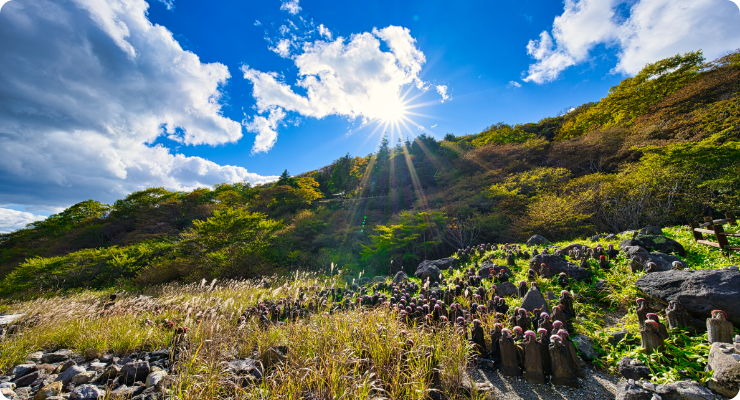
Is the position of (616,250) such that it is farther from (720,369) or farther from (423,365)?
(423,365)

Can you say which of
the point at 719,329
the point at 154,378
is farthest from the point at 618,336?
the point at 154,378

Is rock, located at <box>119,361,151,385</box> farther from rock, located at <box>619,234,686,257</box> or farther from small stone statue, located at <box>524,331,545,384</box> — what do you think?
rock, located at <box>619,234,686,257</box>

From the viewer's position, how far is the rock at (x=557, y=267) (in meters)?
4.30

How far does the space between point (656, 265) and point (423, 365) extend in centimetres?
427

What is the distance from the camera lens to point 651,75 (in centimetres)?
1775

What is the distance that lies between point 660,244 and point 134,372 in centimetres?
890

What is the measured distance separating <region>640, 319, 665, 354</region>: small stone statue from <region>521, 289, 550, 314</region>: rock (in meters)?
1.15

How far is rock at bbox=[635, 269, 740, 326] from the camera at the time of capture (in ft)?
7.95

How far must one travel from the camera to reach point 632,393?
1.82 m

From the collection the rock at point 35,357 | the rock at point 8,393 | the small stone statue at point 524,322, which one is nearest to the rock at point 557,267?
the small stone statue at point 524,322

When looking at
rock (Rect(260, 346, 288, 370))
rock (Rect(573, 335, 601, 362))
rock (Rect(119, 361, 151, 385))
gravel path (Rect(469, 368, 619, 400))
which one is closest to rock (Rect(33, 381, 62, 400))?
rock (Rect(119, 361, 151, 385))

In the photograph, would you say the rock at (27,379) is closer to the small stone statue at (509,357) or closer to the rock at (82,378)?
the rock at (82,378)

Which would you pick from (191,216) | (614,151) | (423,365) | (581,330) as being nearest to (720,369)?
(581,330)

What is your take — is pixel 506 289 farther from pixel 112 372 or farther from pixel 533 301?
pixel 112 372
